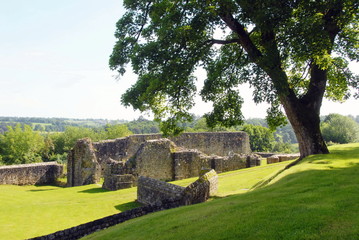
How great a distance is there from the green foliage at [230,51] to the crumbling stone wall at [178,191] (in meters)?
3.05

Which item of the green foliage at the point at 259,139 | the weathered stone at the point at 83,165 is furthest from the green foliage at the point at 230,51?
the green foliage at the point at 259,139

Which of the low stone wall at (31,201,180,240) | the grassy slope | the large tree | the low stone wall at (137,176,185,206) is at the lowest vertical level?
the low stone wall at (31,201,180,240)

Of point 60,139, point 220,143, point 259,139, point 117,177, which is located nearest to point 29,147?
point 60,139

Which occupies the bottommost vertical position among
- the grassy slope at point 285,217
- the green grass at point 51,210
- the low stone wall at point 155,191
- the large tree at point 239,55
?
the green grass at point 51,210

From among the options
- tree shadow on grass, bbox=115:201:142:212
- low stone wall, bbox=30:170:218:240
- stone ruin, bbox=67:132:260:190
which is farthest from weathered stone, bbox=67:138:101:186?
low stone wall, bbox=30:170:218:240

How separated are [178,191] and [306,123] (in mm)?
6829

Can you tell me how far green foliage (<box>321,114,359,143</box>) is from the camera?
61281 mm

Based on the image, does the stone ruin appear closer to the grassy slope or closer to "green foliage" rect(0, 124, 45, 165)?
the grassy slope

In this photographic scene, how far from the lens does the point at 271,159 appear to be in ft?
93.0

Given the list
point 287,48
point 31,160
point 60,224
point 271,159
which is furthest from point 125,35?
point 31,160

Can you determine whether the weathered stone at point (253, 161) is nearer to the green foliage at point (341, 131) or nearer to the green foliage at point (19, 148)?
the green foliage at point (19, 148)

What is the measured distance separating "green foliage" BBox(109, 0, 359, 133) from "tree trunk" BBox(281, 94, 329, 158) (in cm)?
37

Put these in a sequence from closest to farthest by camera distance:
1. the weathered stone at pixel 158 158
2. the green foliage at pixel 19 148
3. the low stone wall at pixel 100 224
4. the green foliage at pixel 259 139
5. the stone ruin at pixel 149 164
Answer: the low stone wall at pixel 100 224 → the stone ruin at pixel 149 164 → the weathered stone at pixel 158 158 → the green foliage at pixel 19 148 → the green foliage at pixel 259 139

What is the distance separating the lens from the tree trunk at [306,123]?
1448 centimetres
